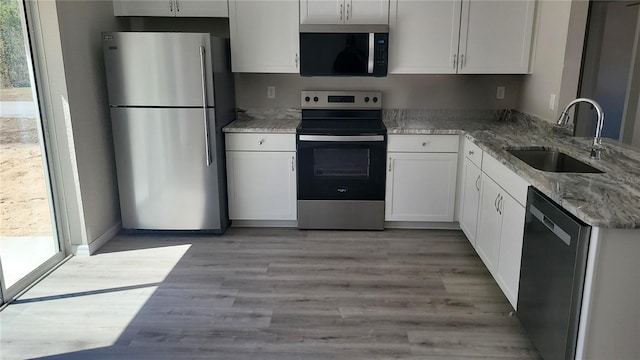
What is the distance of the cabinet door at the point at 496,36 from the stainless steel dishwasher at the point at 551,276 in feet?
6.16

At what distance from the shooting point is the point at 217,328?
2.48 meters

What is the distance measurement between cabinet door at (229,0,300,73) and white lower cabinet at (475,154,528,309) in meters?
1.79

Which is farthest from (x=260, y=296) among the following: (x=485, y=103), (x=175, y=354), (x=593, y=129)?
(x=593, y=129)

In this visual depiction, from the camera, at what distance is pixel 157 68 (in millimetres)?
3432

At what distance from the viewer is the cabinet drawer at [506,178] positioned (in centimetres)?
232

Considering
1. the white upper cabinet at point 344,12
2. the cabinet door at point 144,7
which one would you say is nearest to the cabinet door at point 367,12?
the white upper cabinet at point 344,12

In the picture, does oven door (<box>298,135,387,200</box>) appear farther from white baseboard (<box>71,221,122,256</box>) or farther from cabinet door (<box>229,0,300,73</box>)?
white baseboard (<box>71,221,122,256</box>)

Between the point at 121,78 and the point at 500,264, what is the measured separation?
2.89 metres

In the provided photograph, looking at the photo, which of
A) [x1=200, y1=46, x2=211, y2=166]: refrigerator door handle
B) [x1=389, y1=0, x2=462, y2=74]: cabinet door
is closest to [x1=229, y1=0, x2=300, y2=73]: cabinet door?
[x1=200, y1=46, x2=211, y2=166]: refrigerator door handle

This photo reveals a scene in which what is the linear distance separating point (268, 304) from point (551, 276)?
1511 mm

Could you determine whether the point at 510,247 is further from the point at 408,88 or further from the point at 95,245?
the point at 95,245

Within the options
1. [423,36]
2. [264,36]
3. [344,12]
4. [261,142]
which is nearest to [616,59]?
[423,36]

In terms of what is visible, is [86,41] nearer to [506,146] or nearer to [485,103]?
[506,146]

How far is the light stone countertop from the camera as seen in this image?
5.81 feet
